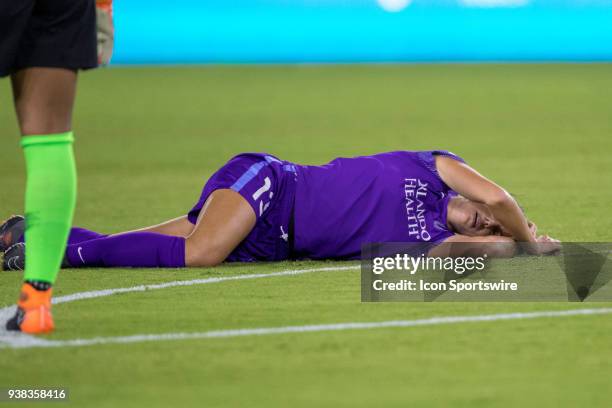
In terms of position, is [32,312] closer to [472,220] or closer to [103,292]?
[103,292]

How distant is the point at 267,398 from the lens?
3.28 m

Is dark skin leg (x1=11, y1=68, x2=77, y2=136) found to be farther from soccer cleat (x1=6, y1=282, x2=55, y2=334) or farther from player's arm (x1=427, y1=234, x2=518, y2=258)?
player's arm (x1=427, y1=234, x2=518, y2=258)

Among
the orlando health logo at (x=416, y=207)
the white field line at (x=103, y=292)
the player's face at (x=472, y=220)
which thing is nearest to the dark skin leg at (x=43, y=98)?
the white field line at (x=103, y=292)

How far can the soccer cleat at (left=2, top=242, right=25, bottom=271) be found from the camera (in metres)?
5.43

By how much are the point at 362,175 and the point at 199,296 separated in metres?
1.14

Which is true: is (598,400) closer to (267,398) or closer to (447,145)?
(267,398)

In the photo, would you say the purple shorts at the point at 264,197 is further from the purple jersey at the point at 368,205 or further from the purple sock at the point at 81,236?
the purple sock at the point at 81,236

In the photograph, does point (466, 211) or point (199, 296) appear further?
point (466, 211)

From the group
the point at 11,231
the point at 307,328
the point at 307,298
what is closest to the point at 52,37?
the point at 307,328

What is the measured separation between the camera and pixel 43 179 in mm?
4078

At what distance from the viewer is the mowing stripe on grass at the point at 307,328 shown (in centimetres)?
393

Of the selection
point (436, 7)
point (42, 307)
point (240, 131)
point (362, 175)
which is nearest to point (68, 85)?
point (42, 307)

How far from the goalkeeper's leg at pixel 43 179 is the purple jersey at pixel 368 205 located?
162 cm

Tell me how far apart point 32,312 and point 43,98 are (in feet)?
2.17
